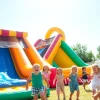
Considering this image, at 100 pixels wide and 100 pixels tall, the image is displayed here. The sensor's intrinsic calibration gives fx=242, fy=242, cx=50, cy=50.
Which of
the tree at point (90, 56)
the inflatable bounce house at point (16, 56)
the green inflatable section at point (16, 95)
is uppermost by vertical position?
the tree at point (90, 56)

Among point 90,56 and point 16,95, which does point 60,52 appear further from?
point 90,56

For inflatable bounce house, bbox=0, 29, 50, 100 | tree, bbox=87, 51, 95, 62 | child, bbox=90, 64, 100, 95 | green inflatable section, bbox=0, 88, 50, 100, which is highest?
tree, bbox=87, 51, 95, 62

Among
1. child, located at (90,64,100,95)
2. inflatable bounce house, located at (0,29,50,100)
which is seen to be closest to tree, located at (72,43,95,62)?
inflatable bounce house, located at (0,29,50,100)

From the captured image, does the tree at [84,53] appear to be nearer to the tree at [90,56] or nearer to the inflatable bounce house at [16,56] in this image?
the tree at [90,56]

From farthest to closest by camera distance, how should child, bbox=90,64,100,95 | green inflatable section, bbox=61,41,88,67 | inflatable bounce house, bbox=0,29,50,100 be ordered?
green inflatable section, bbox=61,41,88,67
inflatable bounce house, bbox=0,29,50,100
child, bbox=90,64,100,95

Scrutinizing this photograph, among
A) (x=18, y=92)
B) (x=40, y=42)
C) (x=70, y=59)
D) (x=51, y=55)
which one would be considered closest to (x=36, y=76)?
(x=18, y=92)

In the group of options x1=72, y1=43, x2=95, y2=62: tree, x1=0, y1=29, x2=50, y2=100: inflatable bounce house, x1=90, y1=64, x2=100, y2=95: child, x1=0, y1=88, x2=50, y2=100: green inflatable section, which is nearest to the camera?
x1=90, y1=64, x2=100, y2=95: child

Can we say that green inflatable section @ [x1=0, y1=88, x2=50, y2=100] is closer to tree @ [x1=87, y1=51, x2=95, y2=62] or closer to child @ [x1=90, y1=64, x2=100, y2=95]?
child @ [x1=90, y1=64, x2=100, y2=95]

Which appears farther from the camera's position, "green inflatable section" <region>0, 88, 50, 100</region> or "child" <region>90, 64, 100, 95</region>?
"green inflatable section" <region>0, 88, 50, 100</region>

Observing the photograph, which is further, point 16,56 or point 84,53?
point 84,53

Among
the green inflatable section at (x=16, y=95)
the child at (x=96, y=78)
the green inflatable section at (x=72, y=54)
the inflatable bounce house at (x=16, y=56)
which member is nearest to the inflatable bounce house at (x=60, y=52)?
the green inflatable section at (x=72, y=54)

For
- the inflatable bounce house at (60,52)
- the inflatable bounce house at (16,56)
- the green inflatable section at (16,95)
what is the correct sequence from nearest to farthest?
1. the green inflatable section at (16,95)
2. the inflatable bounce house at (16,56)
3. the inflatable bounce house at (60,52)

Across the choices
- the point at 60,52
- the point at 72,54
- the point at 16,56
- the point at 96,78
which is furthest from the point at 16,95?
the point at 60,52

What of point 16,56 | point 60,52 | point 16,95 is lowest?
point 16,95
